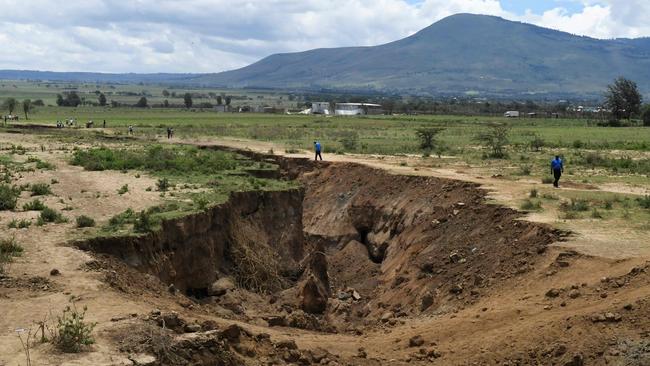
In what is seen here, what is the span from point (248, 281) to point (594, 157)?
27.4m

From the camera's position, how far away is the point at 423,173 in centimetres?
3681

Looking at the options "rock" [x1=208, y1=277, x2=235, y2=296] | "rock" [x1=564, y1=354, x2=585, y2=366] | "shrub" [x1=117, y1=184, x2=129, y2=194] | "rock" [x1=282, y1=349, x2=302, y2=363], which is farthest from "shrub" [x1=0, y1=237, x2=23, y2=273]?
"rock" [x1=564, y1=354, x2=585, y2=366]

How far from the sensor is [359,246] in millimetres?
35250

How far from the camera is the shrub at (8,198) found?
25031mm

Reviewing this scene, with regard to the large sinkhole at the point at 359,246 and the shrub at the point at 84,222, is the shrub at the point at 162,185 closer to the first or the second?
the large sinkhole at the point at 359,246

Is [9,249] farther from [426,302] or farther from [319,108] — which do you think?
[319,108]

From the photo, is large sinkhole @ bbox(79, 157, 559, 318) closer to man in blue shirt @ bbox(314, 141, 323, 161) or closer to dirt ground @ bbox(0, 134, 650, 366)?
dirt ground @ bbox(0, 134, 650, 366)

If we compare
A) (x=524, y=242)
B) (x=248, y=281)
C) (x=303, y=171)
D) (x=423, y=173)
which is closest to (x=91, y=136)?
(x=303, y=171)

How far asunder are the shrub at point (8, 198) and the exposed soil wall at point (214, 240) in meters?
6.01

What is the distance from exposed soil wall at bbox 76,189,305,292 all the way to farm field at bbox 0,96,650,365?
0.27 ft

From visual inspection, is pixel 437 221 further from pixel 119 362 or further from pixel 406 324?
pixel 119 362

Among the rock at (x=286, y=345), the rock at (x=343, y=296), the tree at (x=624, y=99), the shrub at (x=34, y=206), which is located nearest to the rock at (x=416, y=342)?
the rock at (x=286, y=345)

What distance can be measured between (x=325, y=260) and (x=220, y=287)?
18.8 feet

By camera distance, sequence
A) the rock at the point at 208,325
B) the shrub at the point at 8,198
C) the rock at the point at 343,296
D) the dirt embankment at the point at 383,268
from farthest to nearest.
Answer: the rock at the point at 343,296
the shrub at the point at 8,198
the dirt embankment at the point at 383,268
the rock at the point at 208,325
